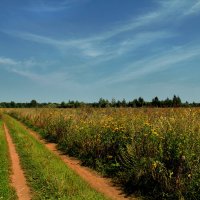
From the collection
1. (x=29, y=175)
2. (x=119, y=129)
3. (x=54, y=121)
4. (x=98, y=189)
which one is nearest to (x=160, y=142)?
(x=98, y=189)

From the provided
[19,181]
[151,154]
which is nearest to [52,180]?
[19,181]

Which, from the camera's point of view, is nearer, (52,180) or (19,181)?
(52,180)


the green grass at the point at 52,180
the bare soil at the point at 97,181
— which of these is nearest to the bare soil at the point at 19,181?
the green grass at the point at 52,180

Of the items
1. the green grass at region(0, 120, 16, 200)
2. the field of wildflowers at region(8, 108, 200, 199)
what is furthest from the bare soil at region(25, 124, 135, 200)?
the green grass at region(0, 120, 16, 200)

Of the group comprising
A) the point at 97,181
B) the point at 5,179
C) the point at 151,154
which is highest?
the point at 151,154

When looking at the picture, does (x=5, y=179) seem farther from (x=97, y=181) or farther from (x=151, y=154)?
(x=151, y=154)

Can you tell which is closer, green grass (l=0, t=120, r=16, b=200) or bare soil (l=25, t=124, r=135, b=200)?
green grass (l=0, t=120, r=16, b=200)

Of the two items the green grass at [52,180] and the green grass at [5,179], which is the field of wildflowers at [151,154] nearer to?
the green grass at [52,180]

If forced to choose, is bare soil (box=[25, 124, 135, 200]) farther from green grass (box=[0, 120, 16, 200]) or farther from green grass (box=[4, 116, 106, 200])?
green grass (box=[0, 120, 16, 200])

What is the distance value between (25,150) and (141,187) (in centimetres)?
856

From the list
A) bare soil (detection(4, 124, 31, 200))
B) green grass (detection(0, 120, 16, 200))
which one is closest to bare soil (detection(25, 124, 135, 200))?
bare soil (detection(4, 124, 31, 200))

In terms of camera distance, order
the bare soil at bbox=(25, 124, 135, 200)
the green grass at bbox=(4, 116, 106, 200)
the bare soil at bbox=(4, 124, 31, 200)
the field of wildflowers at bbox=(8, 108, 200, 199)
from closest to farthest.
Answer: the field of wildflowers at bbox=(8, 108, 200, 199), the green grass at bbox=(4, 116, 106, 200), the bare soil at bbox=(4, 124, 31, 200), the bare soil at bbox=(25, 124, 135, 200)

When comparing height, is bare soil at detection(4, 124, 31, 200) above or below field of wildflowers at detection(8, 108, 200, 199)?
below

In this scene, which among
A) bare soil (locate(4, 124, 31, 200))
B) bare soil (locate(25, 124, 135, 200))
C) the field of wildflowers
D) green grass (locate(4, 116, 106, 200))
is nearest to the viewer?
the field of wildflowers
